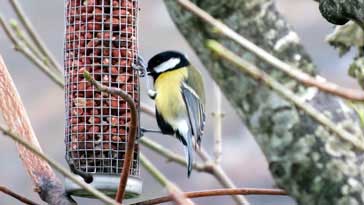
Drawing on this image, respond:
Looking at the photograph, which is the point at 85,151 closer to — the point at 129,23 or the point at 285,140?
the point at 129,23

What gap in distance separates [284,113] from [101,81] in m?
1.43

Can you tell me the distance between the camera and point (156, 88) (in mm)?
3527

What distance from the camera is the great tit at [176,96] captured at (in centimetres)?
340

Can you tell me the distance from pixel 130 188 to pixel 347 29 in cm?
92

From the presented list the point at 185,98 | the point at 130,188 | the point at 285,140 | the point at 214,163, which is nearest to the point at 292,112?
the point at 285,140

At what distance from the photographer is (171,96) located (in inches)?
136

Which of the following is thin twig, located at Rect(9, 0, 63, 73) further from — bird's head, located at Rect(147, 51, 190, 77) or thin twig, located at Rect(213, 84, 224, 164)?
bird's head, located at Rect(147, 51, 190, 77)

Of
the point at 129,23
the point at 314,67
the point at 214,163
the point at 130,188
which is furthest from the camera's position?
the point at 129,23

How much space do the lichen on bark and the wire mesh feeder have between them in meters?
1.17

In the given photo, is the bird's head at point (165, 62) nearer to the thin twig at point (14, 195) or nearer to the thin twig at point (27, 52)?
the thin twig at point (27, 52)

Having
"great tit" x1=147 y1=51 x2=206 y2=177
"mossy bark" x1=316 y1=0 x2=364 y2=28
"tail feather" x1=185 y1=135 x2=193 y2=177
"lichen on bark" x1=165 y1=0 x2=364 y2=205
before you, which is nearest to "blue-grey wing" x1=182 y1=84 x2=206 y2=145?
"great tit" x1=147 y1=51 x2=206 y2=177

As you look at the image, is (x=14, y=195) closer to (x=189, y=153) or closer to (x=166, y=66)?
(x=189, y=153)

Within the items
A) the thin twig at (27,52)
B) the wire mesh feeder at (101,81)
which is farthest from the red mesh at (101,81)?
the thin twig at (27,52)

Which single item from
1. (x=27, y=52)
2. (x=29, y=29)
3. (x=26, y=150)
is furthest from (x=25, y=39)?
(x=26, y=150)
